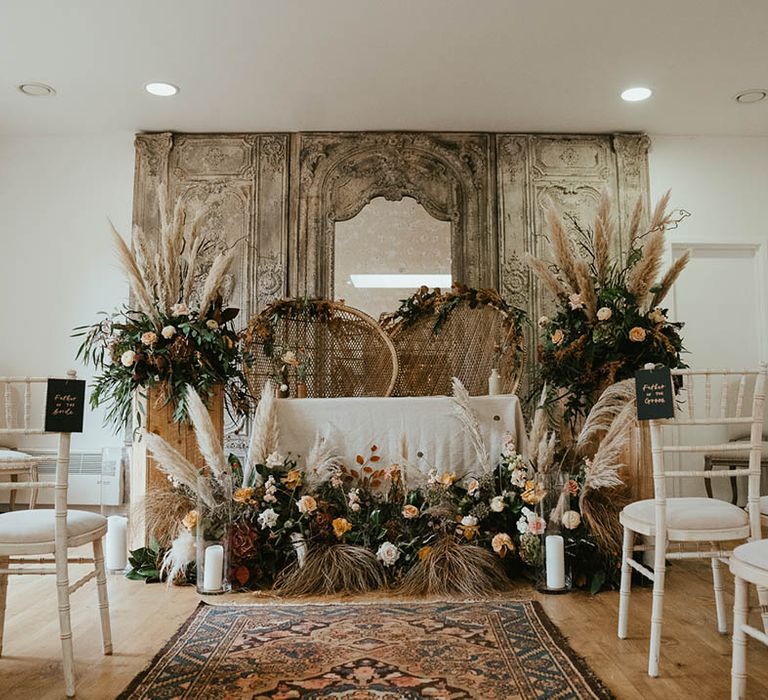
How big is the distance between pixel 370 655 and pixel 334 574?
912mm

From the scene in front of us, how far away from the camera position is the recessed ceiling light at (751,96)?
4.65 meters

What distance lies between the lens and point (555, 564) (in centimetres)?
331

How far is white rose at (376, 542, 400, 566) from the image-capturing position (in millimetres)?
3369

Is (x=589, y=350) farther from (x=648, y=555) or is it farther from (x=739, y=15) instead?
(x=739, y=15)

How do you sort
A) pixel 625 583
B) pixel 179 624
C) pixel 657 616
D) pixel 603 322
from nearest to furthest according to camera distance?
pixel 657 616
pixel 625 583
pixel 179 624
pixel 603 322

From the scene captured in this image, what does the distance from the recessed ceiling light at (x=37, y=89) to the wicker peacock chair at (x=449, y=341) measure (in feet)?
8.36

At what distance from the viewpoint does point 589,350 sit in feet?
13.0

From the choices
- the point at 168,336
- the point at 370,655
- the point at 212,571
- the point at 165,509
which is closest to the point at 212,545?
the point at 212,571

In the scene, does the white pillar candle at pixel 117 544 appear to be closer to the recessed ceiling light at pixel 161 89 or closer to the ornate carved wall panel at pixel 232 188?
the ornate carved wall panel at pixel 232 188

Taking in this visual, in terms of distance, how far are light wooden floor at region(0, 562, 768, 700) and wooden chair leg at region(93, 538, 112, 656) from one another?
55 mm

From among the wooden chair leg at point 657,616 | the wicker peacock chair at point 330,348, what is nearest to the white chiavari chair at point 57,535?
the wooden chair leg at point 657,616

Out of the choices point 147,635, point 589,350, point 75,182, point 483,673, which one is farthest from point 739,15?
point 75,182

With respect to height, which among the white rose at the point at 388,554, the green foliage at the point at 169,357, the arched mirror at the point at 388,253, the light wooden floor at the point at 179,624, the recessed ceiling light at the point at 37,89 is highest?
the recessed ceiling light at the point at 37,89

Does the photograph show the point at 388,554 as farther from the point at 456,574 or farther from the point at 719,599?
the point at 719,599
